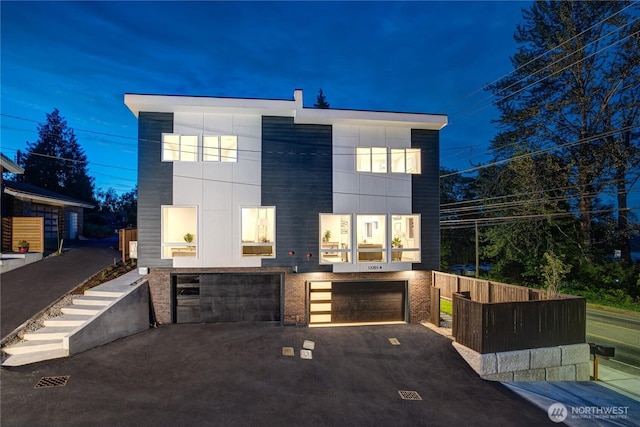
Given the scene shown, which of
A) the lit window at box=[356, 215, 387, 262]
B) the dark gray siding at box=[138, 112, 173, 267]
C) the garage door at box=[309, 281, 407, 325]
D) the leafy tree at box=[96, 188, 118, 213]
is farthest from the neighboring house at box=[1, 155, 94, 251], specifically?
the leafy tree at box=[96, 188, 118, 213]

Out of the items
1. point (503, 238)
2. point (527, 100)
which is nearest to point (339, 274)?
point (503, 238)

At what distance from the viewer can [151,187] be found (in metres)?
Answer: 9.26

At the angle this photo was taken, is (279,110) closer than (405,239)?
Yes

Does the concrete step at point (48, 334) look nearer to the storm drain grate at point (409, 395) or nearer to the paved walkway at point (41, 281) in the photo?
the paved walkway at point (41, 281)

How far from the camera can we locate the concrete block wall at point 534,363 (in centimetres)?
683

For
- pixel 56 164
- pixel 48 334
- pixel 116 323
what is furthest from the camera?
pixel 56 164

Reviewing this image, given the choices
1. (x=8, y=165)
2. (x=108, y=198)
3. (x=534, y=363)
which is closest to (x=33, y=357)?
(x=8, y=165)

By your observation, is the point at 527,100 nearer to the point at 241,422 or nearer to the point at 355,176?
the point at 355,176

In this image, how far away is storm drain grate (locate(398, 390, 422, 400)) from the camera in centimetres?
561

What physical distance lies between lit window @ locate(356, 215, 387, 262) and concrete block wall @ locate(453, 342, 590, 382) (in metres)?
3.84

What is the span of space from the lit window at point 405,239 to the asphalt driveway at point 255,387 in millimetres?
3099

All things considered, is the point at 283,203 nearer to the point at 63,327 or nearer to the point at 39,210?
the point at 63,327

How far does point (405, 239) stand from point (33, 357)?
11.6 m

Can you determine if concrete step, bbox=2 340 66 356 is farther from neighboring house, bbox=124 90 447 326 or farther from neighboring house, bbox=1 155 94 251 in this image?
neighboring house, bbox=1 155 94 251
